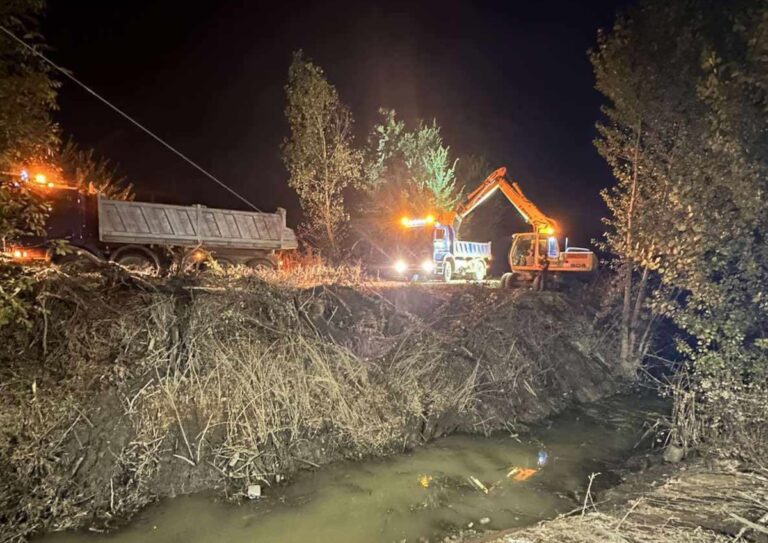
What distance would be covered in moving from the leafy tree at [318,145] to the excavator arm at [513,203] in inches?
181

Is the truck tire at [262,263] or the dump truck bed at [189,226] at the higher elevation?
the dump truck bed at [189,226]

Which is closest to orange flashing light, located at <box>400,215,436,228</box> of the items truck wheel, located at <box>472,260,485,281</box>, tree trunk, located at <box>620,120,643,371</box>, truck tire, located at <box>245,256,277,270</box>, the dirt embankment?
truck wheel, located at <box>472,260,485,281</box>

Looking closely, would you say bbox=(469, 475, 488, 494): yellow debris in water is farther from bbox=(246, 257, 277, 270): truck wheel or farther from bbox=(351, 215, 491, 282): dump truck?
bbox=(246, 257, 277, 270): truck wheel

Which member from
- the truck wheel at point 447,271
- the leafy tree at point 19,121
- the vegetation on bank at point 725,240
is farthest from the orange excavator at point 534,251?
the leafy tree at point 19,121

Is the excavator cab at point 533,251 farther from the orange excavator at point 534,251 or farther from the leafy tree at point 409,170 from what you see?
the leafy tree at point 409,170

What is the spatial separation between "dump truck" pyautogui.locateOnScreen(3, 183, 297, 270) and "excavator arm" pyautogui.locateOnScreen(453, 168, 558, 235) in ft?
19.2

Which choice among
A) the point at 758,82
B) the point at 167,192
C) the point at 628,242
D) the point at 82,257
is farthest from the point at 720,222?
the point at 167,192

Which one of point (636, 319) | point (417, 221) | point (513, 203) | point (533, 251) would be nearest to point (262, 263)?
point (417, 221)

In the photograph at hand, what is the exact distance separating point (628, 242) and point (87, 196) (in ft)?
43.5

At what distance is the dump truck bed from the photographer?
40.7 feet

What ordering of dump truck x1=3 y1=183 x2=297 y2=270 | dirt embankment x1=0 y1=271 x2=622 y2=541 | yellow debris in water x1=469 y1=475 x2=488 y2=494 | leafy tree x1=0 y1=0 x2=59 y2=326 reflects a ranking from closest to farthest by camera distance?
leafy tree x1=0 y1=0 x2=59 y2=326 < dirt embankment x1=0 y1=271 x2=622 y2=541 < yellow debris in water x1=469 y1=475 x2=488 y2=494 < dump truck x1=3 y1=183 x2=297 y2=270

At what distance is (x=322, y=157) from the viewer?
17.3m

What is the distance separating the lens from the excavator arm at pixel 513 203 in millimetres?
14750

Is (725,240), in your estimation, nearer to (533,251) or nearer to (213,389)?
(213,389)
